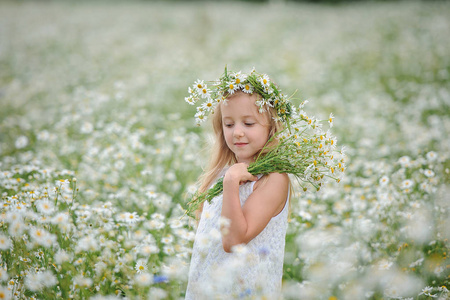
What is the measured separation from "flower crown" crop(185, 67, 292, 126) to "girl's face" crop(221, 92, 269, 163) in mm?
40

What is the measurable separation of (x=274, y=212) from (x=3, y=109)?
5989 mm

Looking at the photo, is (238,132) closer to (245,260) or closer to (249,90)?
(249,90)

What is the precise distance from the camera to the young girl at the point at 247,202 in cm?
186

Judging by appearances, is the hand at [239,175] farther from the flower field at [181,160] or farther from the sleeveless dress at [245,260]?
the flower field at [181,160]

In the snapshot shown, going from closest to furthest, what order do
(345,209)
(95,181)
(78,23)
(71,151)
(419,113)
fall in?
1. (345,209)
2. (95,181)
3. (71,151)
4. (419,113)
5. (78,23)

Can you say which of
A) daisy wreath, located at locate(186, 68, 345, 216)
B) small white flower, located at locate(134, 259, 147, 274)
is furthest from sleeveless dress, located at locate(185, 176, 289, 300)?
small white flower, located at locate(134, 259, 147, 274)

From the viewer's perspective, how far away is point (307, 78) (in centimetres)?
823

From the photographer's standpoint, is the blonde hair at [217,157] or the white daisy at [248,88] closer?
the white daisy at [248,88]

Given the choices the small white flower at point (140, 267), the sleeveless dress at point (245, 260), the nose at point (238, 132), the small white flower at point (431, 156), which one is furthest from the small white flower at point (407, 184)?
the small white flower at point (140, 267)

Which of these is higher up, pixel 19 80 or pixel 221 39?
pixel 221 39

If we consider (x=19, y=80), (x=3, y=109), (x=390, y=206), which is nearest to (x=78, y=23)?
(x=19, y=80)

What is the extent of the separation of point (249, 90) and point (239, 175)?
447 mm

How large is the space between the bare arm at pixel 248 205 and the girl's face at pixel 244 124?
124 mm

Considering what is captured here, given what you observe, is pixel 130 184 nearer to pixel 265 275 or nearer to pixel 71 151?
pixel 71 151
